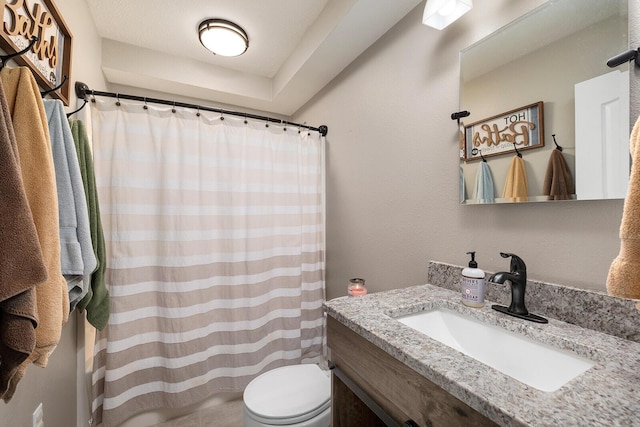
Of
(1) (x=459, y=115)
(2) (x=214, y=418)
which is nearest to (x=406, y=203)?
(1) (x=459, y=115)

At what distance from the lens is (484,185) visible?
40.5 inches

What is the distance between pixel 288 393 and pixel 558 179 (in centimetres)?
129

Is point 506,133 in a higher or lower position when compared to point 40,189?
higher

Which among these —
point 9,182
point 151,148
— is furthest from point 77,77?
point 9,182

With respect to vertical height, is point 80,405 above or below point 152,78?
below

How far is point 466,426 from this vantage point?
0.49 m

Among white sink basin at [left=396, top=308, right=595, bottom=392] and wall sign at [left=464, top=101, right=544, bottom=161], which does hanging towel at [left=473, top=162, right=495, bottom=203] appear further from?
white sink basin at [left=396, top=308, right=595, bottom=392]

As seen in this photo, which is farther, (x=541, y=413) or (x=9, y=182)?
(x=9, y=182)

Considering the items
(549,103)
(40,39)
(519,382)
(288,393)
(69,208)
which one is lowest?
(288,393)

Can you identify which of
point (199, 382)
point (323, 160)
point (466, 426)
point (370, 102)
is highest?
point (370, 102)

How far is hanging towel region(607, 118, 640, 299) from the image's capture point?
44cm

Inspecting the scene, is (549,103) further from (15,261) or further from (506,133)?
(15,261)

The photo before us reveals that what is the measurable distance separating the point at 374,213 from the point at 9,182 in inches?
55.8

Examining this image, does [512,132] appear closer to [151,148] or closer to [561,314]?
[561,314]
